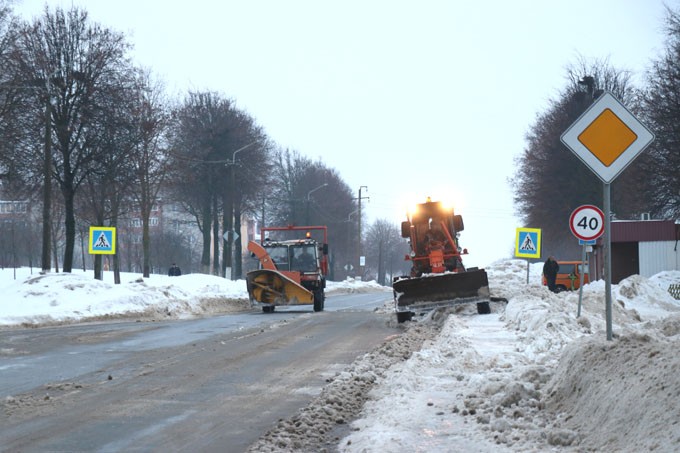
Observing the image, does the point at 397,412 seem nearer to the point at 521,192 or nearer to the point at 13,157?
the point at 13,157

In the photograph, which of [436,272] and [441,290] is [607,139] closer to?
[441,290]

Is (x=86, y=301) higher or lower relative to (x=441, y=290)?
lower

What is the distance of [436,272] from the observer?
2338cm

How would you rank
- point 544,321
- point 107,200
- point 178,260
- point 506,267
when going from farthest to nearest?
point 178,260 < point 506,267 < point 107,200 < point 544,321

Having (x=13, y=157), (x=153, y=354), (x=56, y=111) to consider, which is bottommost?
(x=153, y=354)

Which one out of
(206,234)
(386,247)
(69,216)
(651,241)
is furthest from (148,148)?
(386,247)

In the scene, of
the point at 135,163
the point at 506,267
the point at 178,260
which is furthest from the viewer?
the point at 178,260

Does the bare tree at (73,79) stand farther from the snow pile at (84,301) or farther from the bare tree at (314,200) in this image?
the bare tree at (314,200)

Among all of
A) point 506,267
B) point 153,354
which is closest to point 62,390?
point 153,354

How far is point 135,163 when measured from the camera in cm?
4181

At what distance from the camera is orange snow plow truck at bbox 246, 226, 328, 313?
30.0m

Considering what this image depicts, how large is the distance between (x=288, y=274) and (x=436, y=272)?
866cm

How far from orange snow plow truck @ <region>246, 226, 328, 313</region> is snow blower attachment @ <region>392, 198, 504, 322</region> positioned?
6.72 m

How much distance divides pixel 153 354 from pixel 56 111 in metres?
24.9
